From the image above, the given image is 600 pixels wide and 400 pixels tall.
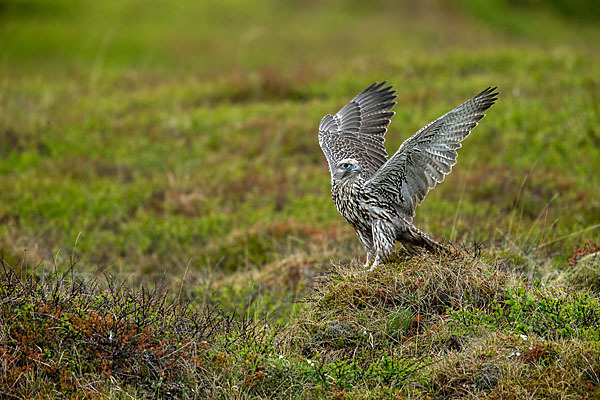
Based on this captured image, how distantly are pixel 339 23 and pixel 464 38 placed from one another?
4.20 m

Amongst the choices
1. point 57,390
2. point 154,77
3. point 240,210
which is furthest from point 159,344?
point 154,77

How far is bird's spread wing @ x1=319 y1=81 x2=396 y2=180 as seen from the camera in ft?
24.2

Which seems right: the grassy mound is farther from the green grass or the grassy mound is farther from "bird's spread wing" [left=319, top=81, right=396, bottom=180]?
"bird's spread wing" [left=319, top=81, right=396, bottom=180]

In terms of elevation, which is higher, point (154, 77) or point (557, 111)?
point (557, 111)

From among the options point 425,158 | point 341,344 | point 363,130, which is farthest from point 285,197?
point 341,344

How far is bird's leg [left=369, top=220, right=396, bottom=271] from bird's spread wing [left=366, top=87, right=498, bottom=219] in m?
0.34

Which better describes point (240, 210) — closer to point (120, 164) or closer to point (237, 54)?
point (120, 164)

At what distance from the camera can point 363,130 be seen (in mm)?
7719

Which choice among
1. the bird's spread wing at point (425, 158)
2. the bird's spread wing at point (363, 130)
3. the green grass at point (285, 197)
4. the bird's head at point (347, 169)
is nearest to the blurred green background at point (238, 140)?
the green grass at point (285, 197)

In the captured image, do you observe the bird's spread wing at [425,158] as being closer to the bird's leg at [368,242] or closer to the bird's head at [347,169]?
the bird's head at [347,169]

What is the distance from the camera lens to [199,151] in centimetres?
1261

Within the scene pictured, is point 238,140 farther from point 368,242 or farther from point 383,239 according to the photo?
point 383,239

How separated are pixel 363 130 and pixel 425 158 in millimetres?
1678

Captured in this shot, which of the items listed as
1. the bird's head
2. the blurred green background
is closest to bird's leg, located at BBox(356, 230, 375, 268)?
the bird's head
